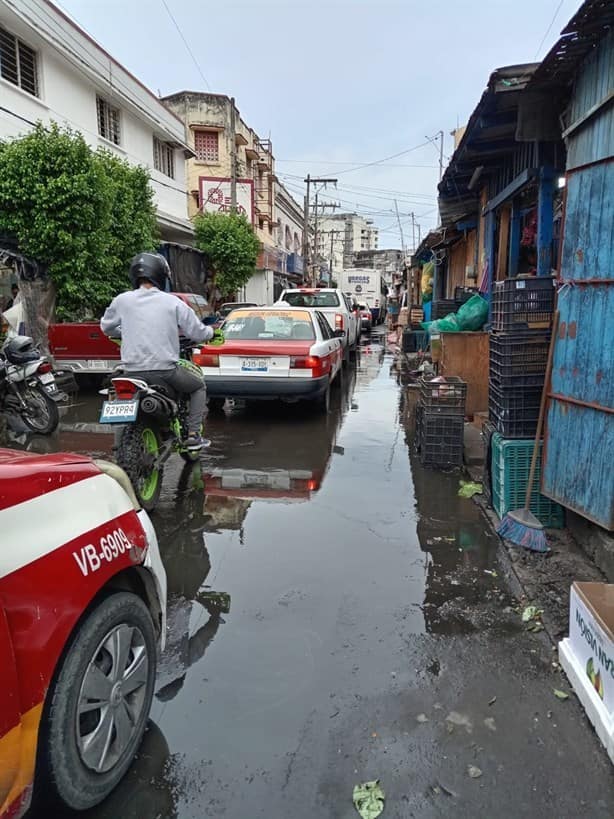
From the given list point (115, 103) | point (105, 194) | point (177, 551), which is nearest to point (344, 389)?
point (105, 194)

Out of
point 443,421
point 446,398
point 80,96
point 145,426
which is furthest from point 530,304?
point 80,96

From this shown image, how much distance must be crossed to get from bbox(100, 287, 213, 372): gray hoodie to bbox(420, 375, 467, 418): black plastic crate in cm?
272

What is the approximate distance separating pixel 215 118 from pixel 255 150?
508 cm

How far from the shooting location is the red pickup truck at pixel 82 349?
10242 millimetres

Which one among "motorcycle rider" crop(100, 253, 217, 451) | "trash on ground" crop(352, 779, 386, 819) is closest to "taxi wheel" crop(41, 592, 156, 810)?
"trash on ground" crop(352, 779, 386, 819)

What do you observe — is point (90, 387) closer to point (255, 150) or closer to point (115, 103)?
→ point (115, 103)

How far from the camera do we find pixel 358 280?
39.4m

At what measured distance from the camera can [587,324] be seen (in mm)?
3930

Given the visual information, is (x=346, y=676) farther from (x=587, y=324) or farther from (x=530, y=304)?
(x=530, y=304)

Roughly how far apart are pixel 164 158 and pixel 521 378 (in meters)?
21.9

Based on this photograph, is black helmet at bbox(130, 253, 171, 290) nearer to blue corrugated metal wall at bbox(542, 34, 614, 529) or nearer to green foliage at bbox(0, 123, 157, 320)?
blue corrugated metal wall at bbox(542, 34, 614, 529)

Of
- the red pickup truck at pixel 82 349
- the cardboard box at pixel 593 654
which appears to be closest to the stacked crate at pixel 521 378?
the cardboard box at pixel 593 654

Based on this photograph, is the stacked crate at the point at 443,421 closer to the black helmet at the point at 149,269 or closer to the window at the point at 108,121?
the black helmet at the point at 149,269

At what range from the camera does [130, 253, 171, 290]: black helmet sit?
507 cm
